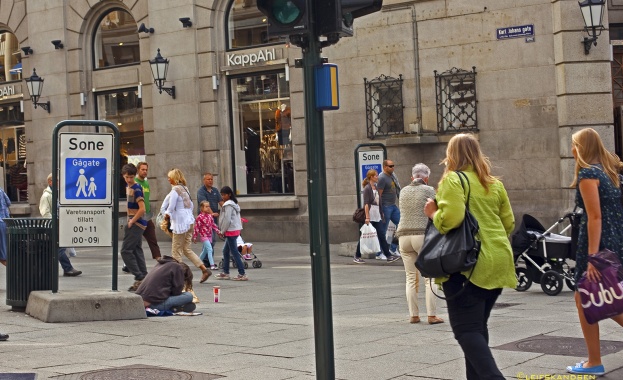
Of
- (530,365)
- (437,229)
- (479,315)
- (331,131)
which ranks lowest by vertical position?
(530,365)

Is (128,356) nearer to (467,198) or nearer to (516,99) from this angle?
(467,198)

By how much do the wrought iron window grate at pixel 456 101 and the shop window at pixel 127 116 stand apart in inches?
335

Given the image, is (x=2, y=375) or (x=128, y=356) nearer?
(x=2, y=375)

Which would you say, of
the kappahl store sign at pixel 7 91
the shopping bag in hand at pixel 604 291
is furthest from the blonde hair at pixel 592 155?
the kappahl store sign at pixel 7 91

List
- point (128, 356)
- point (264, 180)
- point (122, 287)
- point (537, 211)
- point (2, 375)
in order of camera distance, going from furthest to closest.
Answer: point (264, 180) < point (537, 211) < point (122, 287) < point (128, 356) < point (2, 375)

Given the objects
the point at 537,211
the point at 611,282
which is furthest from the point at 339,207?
the point at 611,282

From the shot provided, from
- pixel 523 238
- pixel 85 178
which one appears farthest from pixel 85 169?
pixel 523 238

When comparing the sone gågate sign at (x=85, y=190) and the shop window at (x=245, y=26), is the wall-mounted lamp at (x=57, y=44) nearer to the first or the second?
the shop window at (x=245, y=26)

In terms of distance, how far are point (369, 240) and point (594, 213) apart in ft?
35.9

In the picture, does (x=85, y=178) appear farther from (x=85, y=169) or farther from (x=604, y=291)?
(x=604, y=291)

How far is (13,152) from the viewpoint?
29547mm

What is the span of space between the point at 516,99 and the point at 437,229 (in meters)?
14.5

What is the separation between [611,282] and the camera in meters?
7.36

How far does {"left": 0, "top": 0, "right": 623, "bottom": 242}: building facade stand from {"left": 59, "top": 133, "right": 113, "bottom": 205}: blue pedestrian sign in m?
7.75
